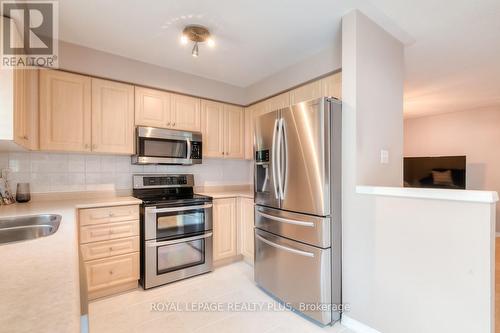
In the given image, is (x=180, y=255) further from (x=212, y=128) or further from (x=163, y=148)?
(x=212, y=128)

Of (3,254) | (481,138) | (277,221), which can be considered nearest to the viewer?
(3,254)

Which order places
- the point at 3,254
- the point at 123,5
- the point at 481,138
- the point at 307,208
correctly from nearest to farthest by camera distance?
the point at 3,254, the point at 123,5, the point at 307,208, the point at 481,138

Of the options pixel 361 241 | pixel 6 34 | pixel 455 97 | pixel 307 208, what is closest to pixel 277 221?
pixel 307 208

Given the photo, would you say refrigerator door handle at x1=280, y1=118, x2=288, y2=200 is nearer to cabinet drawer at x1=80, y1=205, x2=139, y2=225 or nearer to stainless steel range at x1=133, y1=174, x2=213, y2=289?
stainless steel range at x1=133, y1=174, x2=213, y2=289

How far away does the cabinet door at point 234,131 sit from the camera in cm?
341

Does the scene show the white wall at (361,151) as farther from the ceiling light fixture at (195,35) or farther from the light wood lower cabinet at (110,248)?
the light wood lower cabinet at (110,248)

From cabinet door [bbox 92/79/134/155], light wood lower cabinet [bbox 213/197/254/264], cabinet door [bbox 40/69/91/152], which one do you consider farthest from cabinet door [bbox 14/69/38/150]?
light wood lower cabinet [bbox 213/197/254/264]

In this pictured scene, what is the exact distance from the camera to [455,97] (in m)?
4.10

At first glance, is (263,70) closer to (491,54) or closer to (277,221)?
(277,221)

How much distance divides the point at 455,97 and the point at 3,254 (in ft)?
18.9

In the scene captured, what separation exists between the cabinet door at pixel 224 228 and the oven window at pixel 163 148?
76 centimetres

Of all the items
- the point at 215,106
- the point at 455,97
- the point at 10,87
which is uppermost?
the point at 455,97

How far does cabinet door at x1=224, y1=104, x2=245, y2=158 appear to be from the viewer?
341 centimetres

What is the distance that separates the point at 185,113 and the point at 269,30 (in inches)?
57.2
